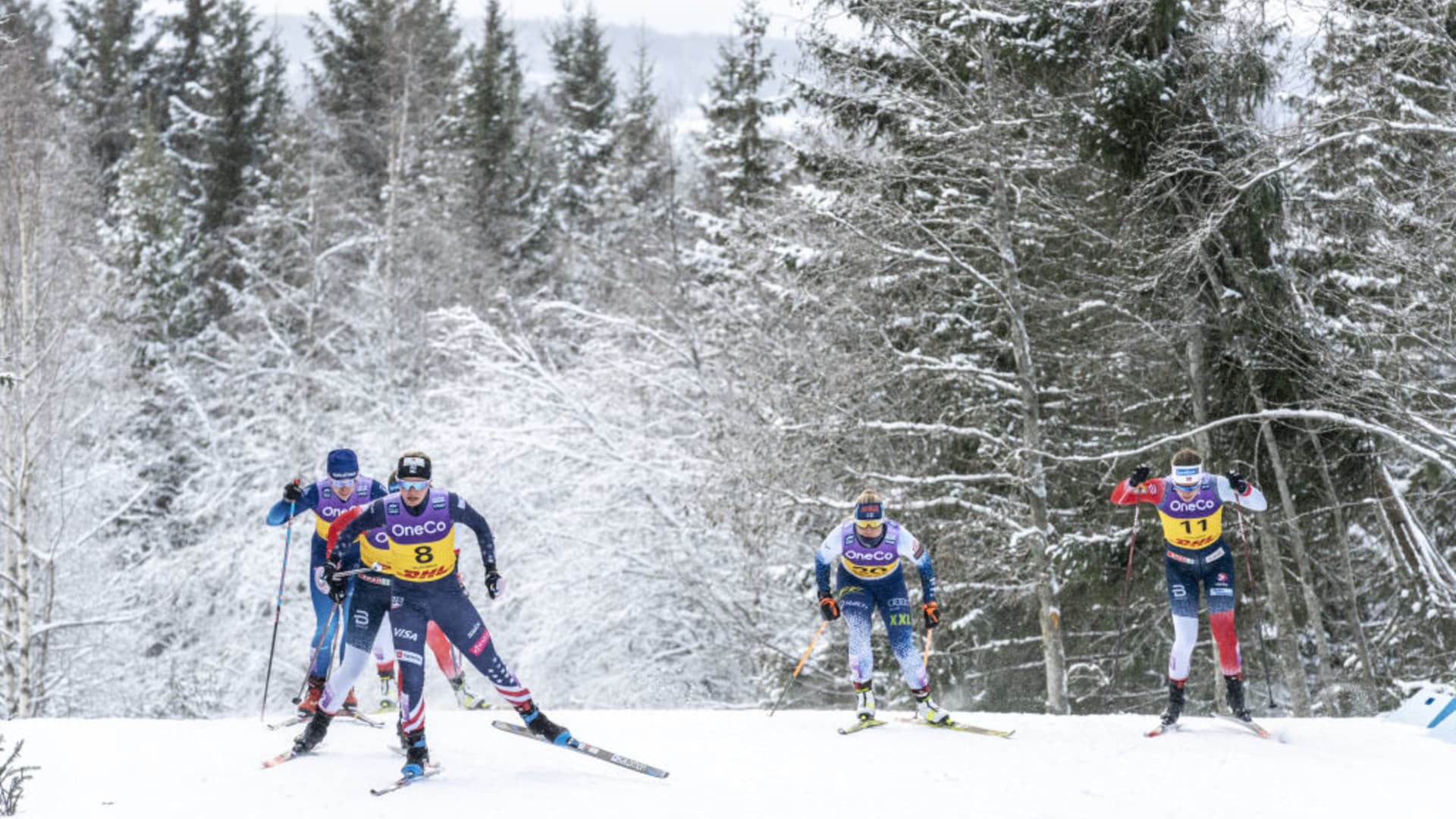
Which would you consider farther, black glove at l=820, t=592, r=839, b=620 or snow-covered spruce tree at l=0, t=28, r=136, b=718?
snow-covered spruce tree at l=0, t=28, r=136, b=718

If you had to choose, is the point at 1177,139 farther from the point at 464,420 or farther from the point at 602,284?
the point at 602,284

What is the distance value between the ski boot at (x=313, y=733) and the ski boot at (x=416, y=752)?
0.74 meters

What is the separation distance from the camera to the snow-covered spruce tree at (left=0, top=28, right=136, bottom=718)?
59.8 ft

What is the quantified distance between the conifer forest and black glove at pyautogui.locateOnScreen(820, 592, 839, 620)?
2.97 m

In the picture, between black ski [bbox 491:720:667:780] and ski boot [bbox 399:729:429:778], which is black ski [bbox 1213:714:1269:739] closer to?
black ski [bbox 491:720:667:780]

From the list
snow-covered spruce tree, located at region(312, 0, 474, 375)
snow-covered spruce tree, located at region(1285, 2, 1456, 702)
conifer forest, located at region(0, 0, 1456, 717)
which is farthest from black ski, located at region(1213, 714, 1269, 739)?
snow-covered spruce tree, located at region(312, 0, 474, 375)

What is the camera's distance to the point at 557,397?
68.4 ft

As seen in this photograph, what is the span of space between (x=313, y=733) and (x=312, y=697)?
143 centimetres

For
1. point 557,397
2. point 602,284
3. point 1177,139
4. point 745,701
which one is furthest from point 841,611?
point 602,284

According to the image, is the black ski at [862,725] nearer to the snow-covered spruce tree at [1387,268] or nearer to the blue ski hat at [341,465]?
the blue ski hat at [341,465]

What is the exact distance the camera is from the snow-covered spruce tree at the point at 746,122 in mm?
24125

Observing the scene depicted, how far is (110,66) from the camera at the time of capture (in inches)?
1417

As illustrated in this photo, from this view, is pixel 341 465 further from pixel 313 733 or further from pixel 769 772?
pixel 769 772

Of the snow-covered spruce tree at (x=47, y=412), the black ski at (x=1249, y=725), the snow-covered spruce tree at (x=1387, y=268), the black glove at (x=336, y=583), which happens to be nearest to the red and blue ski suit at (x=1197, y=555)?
the black ski at (x=1249, y=725)
